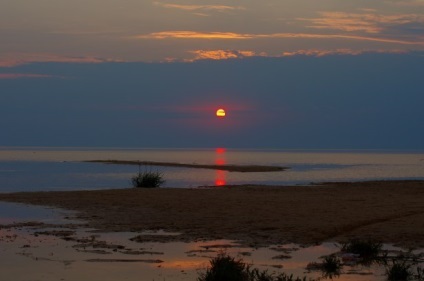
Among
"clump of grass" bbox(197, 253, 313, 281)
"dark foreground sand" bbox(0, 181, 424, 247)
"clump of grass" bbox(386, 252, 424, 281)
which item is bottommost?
"clump of grass" bbox(386, 252, 424, 281)

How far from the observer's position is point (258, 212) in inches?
926

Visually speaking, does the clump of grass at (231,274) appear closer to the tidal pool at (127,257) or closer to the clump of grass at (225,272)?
the clump of grass at (225,272)

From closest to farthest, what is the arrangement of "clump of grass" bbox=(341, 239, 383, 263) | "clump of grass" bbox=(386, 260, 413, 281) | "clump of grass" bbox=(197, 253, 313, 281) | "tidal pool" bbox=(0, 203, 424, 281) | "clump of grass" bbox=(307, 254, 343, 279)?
"clump of grass" bbox=(197, 253, 313, 281) < "clump of grass" bbox=(386, 260, 413, 281) < "tidal pool" bbox=(0, 203, 424, 281) < "clump of grass" bbox=(307, 254, 343, 279) < "clump of grass" bbox=(341, 239, 383, 263)

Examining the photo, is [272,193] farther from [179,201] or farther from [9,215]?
[9,215]

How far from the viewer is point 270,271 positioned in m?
13.3

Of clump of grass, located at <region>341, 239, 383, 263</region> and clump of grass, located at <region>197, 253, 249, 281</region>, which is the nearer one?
clump of grass, located at <region>197, 253, 249, 281</region>

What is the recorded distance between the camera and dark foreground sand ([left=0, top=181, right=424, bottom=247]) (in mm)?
→ 18594

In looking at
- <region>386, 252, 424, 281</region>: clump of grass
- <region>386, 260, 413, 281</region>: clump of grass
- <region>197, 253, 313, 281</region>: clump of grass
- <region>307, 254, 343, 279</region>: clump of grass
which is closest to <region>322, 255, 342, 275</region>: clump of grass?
<region>307, 254, 343, 279</region>: clump of grass

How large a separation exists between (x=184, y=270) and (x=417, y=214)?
1150 centimetres

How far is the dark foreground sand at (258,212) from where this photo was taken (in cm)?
1859

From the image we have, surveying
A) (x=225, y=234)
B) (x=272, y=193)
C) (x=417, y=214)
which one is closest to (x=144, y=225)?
(x=225, y=234)

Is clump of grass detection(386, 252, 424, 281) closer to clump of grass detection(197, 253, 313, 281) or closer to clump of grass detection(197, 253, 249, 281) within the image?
clump of grass detection(197, 253, 313, 281)

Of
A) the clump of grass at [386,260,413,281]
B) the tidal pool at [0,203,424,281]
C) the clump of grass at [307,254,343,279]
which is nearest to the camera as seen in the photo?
the clump of grass at [386,260,413,281]

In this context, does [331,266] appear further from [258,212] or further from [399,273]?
[258,212]
